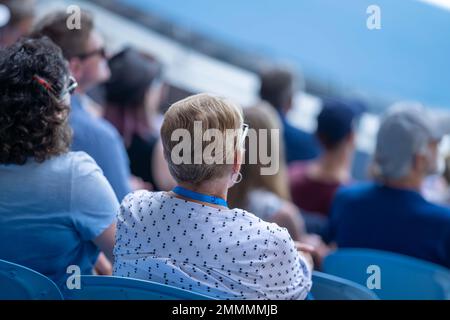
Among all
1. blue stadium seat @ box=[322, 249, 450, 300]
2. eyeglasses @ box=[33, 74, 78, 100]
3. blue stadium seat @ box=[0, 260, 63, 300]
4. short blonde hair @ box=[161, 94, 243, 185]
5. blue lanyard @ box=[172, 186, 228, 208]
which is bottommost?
blue stadium seat @ box=[322, 249, 450, 300]

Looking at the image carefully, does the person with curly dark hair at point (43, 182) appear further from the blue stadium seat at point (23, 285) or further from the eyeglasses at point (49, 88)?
the blue stadium seat at point (23, 285)

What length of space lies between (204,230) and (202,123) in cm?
23

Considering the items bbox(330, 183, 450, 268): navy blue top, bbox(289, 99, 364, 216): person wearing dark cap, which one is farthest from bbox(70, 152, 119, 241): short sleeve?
bbox(289, 99, 364, 216): person wearing dark cap

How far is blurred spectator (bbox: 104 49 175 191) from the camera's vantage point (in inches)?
104

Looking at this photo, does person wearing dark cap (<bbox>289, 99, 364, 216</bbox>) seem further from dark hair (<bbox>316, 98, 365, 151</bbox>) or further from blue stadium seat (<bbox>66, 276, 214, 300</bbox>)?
blue stadium seat (<bbox>66, 276, 214, 300</bbox>)

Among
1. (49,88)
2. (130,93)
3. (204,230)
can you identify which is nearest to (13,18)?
(130,93)

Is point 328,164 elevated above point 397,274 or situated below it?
above

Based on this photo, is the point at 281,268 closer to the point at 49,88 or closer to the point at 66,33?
the point at 49,88

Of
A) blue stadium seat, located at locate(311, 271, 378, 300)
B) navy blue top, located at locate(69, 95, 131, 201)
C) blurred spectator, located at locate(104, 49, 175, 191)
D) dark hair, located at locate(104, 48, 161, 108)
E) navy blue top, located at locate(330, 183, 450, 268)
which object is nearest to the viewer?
blue stadium seat, located at locate(311, 271, 378, 300)

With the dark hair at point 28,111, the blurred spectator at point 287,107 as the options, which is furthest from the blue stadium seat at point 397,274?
the blurred spectator at point 287,107

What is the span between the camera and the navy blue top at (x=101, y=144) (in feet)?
6.53

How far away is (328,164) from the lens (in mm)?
3230

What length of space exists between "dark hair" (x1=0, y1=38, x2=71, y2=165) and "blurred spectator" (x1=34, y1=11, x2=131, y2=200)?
0.79 ft

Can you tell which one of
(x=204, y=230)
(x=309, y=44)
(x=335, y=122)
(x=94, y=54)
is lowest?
(x=204, y=230)
